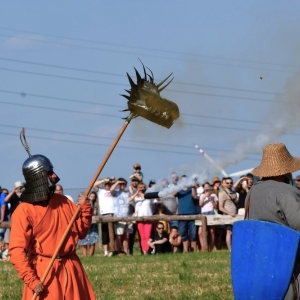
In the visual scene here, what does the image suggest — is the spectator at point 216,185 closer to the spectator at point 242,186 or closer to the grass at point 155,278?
the spectator at point 242,186

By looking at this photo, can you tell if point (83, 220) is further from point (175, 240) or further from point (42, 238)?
point (175, 240)

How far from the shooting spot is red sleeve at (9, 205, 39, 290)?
6.81 m

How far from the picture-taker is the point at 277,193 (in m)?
6.63

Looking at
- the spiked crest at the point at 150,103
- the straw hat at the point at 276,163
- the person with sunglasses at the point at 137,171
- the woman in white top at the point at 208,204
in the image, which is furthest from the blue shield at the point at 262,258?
the woman in white top at the point at 208,204

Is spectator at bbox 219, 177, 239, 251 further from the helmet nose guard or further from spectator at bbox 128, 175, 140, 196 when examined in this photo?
the helmet nose guard

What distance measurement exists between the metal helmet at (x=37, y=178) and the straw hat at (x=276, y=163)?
169 cm

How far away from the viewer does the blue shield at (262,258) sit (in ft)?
21.2

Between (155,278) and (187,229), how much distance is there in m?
6.05

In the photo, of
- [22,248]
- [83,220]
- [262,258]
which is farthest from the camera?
[83,220]

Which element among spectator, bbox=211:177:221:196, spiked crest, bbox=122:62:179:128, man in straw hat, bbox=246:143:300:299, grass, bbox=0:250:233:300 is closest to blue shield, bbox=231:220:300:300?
man in straw hat, bbox=246:143:300:299

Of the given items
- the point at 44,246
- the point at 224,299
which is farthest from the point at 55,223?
the point at 224,299

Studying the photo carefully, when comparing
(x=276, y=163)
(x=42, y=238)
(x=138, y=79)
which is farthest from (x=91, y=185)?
(x=276, y=163)

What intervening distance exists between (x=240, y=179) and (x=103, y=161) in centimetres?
1128

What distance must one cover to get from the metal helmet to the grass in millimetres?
3940
